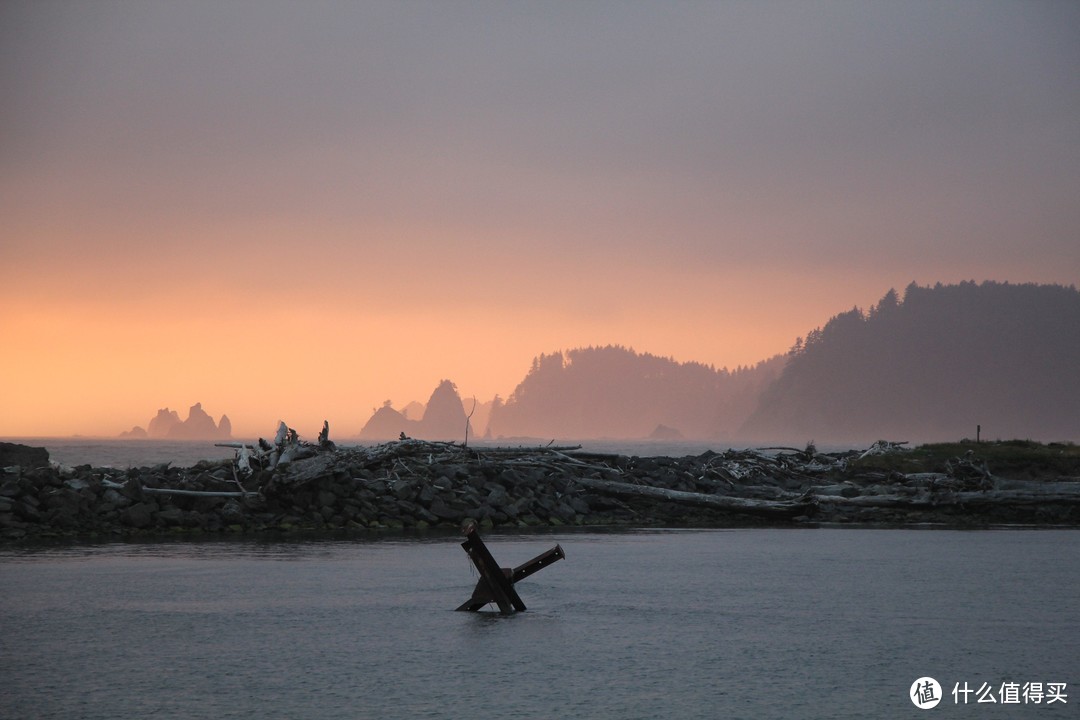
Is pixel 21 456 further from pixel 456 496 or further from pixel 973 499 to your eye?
pixel 973 499

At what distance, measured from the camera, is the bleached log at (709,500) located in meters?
36.7

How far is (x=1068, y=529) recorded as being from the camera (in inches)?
1346

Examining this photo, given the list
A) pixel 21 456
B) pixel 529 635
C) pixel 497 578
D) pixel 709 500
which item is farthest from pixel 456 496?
pixel 529 635

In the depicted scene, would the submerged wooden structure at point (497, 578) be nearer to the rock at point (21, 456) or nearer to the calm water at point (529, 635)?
the calm water at point (529, 635)

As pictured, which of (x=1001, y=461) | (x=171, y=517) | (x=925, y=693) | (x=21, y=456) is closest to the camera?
(x=925, y=693)

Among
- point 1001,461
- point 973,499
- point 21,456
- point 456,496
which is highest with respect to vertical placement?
point 1001,461

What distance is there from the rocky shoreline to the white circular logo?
69.8 feet

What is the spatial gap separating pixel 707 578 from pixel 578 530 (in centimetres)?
1147

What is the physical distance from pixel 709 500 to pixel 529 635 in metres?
22.6

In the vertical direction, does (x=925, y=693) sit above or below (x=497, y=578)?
below

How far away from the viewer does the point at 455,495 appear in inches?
1379

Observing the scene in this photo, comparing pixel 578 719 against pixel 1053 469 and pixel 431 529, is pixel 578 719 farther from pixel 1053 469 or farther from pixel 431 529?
pixel 1053 469

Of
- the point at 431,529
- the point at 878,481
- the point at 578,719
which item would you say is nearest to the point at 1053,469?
the point at 878,481

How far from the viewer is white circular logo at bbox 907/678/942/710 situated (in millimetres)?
12359
